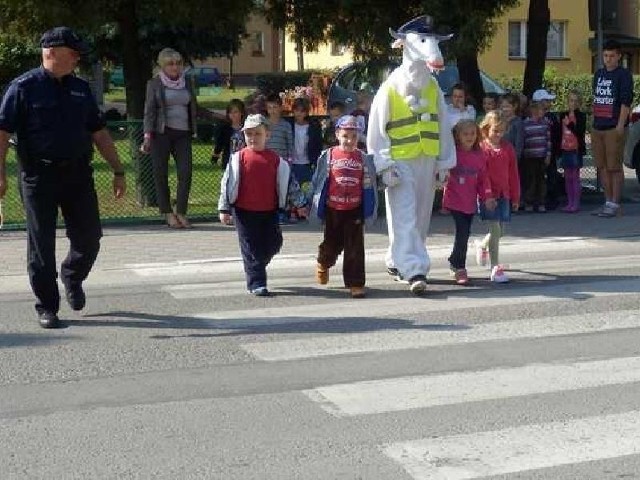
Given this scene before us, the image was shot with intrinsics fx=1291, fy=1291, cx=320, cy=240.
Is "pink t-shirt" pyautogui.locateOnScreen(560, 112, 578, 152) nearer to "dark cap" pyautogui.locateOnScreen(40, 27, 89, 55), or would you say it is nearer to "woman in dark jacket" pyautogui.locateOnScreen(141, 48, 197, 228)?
"woman in dark jacket" pyautogui.locateOnScreen(141, 48, 197, 228)

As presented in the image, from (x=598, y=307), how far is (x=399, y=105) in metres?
2.13

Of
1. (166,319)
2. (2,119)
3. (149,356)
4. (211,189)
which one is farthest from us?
(211,189)

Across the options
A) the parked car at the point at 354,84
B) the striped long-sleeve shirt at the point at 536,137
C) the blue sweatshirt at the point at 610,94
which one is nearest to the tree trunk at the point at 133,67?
the parked car at the point at 354,84

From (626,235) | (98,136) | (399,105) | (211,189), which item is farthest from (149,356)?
(211,189)

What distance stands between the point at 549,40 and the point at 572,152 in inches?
1167

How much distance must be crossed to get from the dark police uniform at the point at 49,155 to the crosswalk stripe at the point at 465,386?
2.46 m

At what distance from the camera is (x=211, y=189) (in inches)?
608

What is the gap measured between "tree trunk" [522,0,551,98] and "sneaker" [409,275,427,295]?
8.07 meters

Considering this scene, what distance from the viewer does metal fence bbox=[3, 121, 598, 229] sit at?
1405 cm

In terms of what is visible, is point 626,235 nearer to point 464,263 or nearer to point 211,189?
point 464,263

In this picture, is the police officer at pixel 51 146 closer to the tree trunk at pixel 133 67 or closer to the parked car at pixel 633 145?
the tree trunk at pixel 133 67

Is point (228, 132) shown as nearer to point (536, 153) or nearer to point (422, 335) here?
point (536, 153)

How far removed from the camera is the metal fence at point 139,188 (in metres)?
14.0

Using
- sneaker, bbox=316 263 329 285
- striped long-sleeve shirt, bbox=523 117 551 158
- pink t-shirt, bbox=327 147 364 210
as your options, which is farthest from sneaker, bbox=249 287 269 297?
striped long-sleeve shirt, bbox=523 117 551 158
